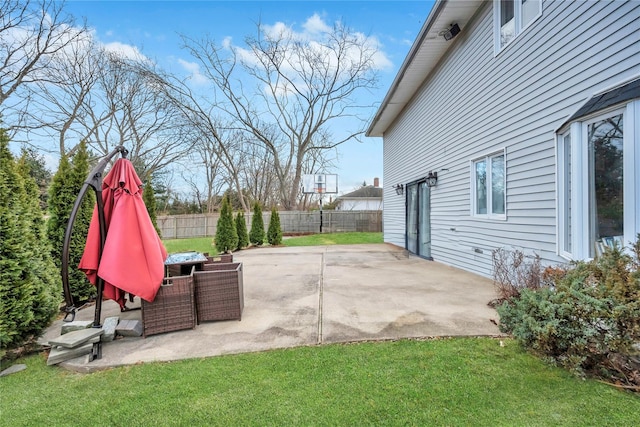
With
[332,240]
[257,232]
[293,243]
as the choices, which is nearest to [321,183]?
[332,240]

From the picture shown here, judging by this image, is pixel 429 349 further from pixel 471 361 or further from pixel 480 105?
pixel 480 105

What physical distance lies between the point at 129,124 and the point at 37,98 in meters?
5.41

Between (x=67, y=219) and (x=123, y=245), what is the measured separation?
2.27 m

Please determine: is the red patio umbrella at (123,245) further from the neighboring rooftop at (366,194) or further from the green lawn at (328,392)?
the neighboring rooftop at (366,194)

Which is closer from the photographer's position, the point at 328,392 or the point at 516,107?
the point at 328,392

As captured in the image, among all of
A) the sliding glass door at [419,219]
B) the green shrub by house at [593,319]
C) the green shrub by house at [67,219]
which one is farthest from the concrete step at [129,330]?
the sliding glass door at [419,219]

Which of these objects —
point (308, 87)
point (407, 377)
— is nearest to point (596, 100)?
point (407, 377)

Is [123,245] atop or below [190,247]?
atop

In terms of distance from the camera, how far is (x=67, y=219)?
171 inches

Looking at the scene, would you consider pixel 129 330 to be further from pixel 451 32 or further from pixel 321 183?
pixel 321 183

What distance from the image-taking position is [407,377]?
2.22 m

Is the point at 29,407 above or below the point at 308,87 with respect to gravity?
below

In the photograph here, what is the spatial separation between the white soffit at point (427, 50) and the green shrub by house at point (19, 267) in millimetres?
6334

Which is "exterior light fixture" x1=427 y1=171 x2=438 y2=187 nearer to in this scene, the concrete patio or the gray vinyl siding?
the gray vinyl siding
